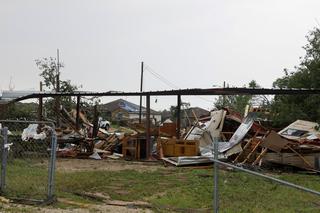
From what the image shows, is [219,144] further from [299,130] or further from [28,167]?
[28,167]

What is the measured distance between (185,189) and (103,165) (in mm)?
6854

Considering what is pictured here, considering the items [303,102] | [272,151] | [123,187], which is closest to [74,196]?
[123,187]

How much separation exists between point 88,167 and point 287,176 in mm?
6988

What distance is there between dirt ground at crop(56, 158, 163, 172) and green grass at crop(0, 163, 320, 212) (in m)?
1.17

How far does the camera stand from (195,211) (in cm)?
939

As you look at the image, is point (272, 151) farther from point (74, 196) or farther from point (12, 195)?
point (12, 195)

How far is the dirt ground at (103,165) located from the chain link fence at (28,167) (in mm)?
945

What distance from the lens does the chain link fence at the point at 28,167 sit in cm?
930

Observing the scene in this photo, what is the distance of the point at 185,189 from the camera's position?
1240cm

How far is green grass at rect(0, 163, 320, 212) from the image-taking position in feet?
33.0

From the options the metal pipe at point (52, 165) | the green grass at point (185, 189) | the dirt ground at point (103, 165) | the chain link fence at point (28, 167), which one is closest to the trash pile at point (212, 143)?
the chain link fence at point (28, 167)

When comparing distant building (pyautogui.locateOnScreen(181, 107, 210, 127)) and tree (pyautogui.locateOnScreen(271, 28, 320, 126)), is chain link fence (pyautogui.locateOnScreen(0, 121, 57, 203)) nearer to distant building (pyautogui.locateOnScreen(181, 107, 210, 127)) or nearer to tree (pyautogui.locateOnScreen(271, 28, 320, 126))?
distant building (pyautogui.locateOnScreen(181, 107, 210, 127))

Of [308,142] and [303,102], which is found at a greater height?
[303,102]

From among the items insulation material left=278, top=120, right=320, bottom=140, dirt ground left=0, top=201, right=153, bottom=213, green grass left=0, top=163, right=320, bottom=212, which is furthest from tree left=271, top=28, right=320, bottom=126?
dirt ground left=0, top=201, right=153, bottom=213
